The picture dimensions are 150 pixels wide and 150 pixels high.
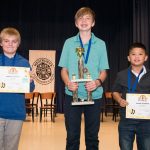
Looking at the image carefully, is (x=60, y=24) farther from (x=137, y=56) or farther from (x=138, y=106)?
(x=138, y=106)

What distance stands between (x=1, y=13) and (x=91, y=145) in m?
12.3

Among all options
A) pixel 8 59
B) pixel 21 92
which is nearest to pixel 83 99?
pixel 21 92

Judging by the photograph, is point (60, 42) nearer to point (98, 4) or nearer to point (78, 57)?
point (98, 4)

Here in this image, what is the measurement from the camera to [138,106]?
366cm

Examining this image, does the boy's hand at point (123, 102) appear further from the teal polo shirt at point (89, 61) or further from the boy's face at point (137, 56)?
the boy's face at point (137, 56)

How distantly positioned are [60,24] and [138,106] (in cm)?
1173

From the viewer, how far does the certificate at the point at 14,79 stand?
A: 11.2 feet

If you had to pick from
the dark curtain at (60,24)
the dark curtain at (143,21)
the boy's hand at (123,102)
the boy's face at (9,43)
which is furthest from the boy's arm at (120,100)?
the dark curtain at (60,24)

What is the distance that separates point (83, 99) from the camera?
11.3 feet

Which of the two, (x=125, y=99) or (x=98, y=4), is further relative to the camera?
(x=98, y=4)

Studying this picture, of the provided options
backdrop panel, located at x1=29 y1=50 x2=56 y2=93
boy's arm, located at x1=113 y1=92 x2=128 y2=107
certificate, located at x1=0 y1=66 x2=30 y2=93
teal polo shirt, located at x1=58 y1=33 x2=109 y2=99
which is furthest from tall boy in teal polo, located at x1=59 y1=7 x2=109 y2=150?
backdrop panel, located at x1=29 y1=50 x2=56 y2=93

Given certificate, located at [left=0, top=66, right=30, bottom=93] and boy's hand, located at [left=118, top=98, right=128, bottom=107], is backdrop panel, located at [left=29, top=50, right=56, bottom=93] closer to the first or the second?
boy's hand, located at [left=118, top=98, right=128, bottom=107]

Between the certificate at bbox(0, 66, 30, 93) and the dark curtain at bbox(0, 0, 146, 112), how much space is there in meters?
11.3

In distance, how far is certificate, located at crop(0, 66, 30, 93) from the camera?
3400 millimetres
